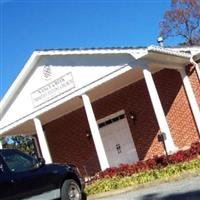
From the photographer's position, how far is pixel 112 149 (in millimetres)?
23625

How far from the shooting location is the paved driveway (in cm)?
1059

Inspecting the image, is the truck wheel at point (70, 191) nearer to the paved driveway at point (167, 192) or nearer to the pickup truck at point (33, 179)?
the pickup truck at point (33, 179)

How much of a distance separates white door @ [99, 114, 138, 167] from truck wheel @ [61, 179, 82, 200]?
11.1 m

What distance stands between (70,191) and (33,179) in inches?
52.0

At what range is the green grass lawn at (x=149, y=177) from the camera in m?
13.6

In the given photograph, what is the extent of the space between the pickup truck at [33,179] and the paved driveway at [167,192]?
4.69 ft

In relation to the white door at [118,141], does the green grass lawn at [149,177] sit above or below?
below

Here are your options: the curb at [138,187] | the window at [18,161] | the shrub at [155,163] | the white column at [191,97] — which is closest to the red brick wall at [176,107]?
the white column at [191,97]

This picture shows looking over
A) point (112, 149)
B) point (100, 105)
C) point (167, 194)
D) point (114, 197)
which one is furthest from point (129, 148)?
point (167, 194)

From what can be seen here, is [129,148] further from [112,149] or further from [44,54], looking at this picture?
[44,54]

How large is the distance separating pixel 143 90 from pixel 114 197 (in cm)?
978

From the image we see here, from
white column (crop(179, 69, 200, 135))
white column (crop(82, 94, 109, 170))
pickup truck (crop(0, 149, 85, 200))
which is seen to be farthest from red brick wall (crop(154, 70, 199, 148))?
pickup truck (crop(0, 149, 85, 200))

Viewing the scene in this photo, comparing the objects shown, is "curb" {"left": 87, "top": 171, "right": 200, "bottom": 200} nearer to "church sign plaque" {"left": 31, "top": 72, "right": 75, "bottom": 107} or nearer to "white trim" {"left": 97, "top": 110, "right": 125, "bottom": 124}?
"church sign plaque" {"left": 31, "top": 72, "right": 75, "bottom": 107}

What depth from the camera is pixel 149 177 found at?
14.3 m
